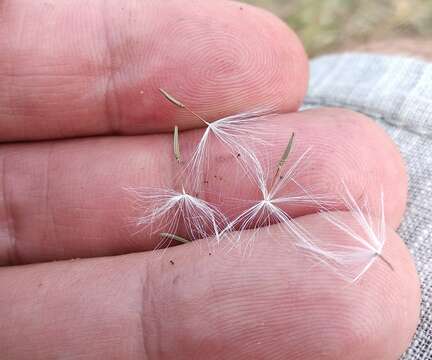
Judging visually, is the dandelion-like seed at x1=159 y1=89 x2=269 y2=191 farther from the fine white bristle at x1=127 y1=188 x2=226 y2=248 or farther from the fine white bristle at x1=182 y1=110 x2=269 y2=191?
the fine white bristle at x1=127 y1=188 x2=226 y2=248

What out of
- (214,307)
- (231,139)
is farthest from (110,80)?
(214,307)

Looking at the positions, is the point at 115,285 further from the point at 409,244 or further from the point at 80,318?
the point at 409,244

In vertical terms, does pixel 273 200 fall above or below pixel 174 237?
above

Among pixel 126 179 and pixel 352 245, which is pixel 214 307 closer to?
pixel 352 245

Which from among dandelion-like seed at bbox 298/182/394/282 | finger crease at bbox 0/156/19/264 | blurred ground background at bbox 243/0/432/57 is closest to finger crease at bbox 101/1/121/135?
finger crease at bbox 0/156/19/264

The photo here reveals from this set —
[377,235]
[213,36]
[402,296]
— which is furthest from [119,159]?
[402,296]
